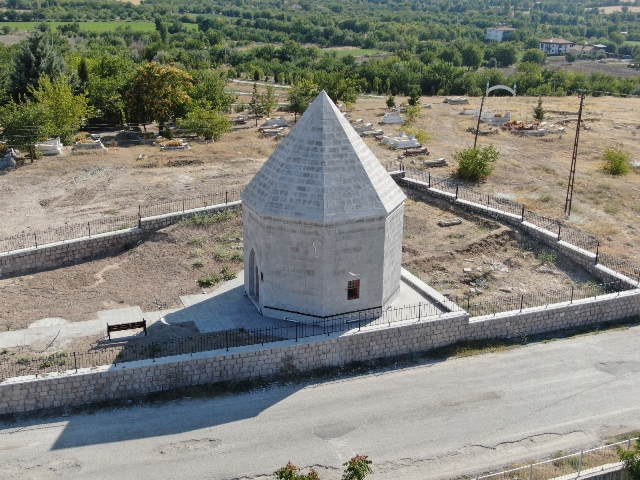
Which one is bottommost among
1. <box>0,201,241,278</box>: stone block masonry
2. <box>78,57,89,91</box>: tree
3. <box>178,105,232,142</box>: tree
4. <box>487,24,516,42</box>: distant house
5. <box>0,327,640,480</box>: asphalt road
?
<box>0,327,640,480</box>: asphalt road

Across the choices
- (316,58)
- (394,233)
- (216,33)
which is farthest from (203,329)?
(216,33)

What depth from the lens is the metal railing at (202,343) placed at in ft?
65.2

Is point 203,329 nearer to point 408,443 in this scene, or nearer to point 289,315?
point 289,315

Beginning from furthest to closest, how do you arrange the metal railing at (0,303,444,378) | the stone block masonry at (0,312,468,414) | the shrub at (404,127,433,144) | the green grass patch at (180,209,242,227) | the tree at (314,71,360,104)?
the tree at (314,71,360,104), the shrub at (404,127,433,144), the green grass patch at (180,209,242,227), the metal railing at (0,303,444,378), the stone block masonry at (0,312,468,414)

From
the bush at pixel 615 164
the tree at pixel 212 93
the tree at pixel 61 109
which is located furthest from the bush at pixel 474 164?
the tree at pixel 61 109

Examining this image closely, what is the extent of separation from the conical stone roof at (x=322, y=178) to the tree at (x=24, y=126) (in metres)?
22.6

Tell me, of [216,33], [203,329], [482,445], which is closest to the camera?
[482,445]

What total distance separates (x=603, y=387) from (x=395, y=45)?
134386 millimetres

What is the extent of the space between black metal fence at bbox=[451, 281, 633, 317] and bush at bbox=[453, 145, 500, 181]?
13.0m

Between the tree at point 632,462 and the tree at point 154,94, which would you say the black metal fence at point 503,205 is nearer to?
the tree at point 632,462

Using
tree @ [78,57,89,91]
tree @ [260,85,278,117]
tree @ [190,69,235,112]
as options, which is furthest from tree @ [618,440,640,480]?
tree @ [78,57,89,91]

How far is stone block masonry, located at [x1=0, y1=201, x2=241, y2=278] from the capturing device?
86.2 feet

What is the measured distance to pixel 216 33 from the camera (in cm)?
13275

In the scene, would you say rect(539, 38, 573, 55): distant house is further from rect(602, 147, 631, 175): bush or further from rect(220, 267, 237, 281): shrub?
rect(220, 267, 237, 281): shrub
